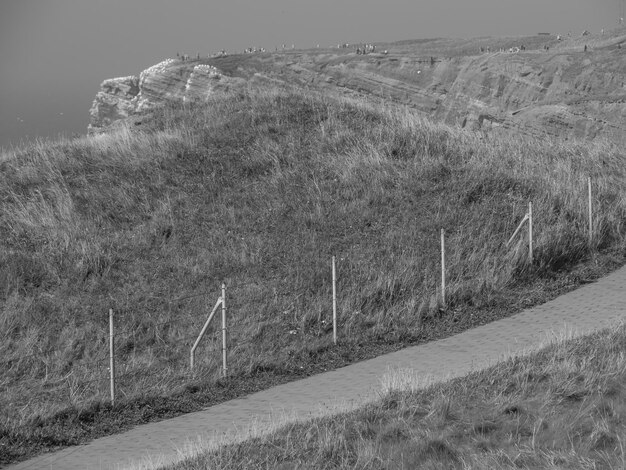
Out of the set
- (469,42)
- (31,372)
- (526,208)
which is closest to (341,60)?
(469,42)

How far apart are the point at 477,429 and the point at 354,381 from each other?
3145 mm

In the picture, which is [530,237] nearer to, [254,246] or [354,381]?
[254,246]

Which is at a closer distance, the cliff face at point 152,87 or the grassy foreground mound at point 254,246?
the grassy foreground mound at point 254,246

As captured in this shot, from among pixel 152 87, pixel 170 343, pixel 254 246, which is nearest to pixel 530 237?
pixel 254 246

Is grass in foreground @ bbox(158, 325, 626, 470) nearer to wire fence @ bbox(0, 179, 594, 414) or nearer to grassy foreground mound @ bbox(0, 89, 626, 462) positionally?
grassy foreground mound @ bbox(0, 89, 626, 462)

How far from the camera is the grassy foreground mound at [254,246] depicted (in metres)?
12.0

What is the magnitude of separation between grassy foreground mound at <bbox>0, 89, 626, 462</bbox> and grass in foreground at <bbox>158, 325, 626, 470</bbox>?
2.68 metres

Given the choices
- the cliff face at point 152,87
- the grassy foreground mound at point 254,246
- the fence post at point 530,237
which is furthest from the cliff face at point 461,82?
the fence post at point 530,237

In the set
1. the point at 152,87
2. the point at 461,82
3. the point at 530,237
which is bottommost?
the point at 530,237

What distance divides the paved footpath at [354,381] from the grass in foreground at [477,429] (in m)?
0.70

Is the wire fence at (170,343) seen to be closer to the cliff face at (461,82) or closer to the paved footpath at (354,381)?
the paved footpath at (354,381)

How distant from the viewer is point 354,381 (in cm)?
1110

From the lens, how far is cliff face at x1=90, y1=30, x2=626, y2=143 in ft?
117

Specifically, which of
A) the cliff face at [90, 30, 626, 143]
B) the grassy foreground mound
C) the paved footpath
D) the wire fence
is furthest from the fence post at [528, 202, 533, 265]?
the cliff face at [90, 30, 626, 143]
